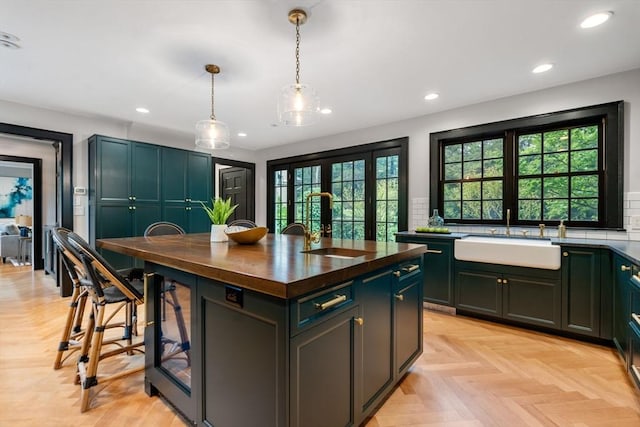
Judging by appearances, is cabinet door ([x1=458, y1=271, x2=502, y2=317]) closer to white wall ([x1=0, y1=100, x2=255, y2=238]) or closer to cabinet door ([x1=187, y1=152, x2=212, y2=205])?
cabinet door ([x1=187, y1=152, x2=212, y2=205])

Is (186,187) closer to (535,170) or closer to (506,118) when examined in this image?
(506,118)

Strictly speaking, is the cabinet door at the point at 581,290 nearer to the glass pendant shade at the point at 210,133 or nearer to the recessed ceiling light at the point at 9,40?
the glass pendant shade at the point at 210,133

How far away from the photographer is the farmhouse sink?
8.70 ft

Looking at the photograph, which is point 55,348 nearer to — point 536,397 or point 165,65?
point 165,65

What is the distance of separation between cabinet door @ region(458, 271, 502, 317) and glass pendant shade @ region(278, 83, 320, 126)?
91.5 inches

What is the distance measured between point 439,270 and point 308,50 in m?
2.59

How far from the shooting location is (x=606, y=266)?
2.44 meters

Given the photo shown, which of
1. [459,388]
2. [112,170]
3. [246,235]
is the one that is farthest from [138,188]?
[459,388]

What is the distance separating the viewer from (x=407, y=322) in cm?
190

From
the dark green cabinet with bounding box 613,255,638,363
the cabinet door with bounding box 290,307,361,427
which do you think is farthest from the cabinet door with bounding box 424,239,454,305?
the cabinet door with bounding box 290,307,361,427

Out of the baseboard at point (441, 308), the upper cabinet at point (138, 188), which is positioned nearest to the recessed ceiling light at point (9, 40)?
the upper cabinet at point (138, 188)

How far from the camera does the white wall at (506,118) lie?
273 centimetres

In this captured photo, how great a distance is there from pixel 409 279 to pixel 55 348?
9.55 feet

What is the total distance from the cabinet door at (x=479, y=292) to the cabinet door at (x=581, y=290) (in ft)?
1.70
